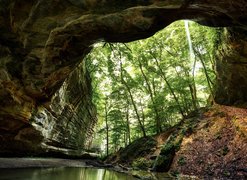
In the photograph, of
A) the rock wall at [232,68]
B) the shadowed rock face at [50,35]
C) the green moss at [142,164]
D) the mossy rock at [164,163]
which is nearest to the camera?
the shadowed rock face at [50,35]

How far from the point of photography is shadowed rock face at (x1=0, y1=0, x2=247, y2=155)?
8.06m

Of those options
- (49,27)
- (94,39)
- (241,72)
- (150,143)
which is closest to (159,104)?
(150,143)

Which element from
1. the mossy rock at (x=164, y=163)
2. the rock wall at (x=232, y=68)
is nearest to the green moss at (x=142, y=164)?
the mossy rock at (x=164, y=163)

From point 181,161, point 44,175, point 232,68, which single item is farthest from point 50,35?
point 232,68

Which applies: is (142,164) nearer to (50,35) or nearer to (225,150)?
(225,150)

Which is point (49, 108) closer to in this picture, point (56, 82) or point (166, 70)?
point (56, 82)

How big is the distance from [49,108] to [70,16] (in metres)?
7.19

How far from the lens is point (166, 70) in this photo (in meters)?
22.7

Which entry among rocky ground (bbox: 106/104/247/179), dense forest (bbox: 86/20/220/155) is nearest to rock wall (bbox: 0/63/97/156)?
dense forest (bbox: 86/20/220/155)

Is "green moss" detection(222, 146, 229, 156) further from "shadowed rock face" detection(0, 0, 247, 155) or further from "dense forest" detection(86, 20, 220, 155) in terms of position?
"dense forest" detection(86, 20, 220, 155)

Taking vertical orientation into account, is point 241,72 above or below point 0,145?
above

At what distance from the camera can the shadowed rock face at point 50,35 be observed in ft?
26.5

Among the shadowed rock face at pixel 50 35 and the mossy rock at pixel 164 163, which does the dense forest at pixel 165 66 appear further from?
the shadowed rock face at pixel 50 35

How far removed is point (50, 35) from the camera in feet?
31.9
